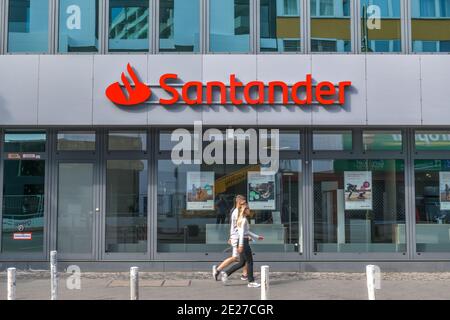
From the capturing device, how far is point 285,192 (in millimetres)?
14773

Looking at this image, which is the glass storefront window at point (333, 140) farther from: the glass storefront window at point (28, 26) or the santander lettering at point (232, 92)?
the glass storefront window at point (28, 26)

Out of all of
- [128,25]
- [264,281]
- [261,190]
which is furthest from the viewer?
[261,190]

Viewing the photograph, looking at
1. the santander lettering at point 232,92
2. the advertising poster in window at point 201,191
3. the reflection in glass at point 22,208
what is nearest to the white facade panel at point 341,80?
the santander lettering at point 232,92

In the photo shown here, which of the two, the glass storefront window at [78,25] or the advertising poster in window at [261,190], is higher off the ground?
the glass storefront window at [78,25]

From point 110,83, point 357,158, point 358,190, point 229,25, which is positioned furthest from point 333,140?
point 110,83

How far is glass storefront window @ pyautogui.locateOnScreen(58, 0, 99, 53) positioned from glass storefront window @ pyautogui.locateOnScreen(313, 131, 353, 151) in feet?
19.2

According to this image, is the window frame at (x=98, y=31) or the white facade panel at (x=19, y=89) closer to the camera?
the white facade panel at (x=19, y=89)

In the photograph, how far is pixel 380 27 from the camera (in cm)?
1472

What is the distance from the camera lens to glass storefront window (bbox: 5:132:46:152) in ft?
48.3

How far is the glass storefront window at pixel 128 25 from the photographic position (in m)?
14.6

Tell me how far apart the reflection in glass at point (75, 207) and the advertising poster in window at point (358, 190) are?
248 inches

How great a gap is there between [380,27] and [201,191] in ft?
19.6

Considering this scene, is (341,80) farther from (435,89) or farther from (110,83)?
(110,83)

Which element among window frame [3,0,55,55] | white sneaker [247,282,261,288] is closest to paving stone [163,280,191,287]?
white sneaker [247,282,261,288]
